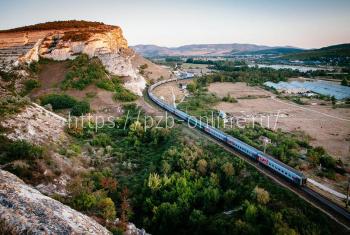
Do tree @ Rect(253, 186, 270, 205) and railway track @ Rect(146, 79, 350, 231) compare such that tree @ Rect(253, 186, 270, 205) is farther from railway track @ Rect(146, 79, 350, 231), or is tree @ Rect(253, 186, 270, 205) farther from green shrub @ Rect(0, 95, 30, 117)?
green shrub @ Rect(0, 95, 30, 117)

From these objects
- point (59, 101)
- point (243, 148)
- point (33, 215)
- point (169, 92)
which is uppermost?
point (59, 101)

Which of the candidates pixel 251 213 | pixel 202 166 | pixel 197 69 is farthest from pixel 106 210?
pixel 197 69

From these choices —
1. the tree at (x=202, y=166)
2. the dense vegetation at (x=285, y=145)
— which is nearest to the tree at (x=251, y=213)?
the tree at (x=202, y=166)

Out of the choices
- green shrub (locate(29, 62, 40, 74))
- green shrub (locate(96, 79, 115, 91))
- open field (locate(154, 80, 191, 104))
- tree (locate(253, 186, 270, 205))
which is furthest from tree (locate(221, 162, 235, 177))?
green shrub (locate(29, 62, 40, 74))

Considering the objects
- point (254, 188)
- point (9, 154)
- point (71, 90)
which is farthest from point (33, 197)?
point (71, 90)

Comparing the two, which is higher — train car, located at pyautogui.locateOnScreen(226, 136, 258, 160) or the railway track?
train car, located at pyautogui.locateOnScreen(226, 136, 258, 160)

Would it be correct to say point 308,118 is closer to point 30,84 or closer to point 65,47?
point 30,84
